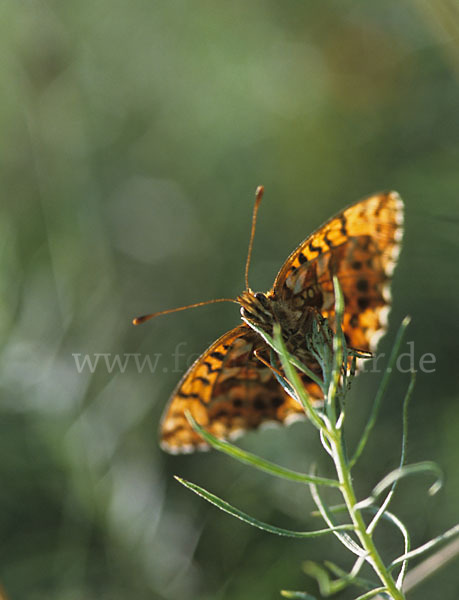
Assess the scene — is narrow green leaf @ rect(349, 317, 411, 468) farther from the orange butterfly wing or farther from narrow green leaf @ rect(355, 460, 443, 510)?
the orange butterfly wing

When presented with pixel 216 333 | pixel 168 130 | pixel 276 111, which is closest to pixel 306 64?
pixel 276 111

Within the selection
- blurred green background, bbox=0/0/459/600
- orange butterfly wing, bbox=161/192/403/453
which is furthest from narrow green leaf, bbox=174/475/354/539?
blurred green background, bbox=0/0/459/600

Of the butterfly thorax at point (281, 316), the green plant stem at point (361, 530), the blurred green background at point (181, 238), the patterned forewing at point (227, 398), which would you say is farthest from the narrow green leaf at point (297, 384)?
the blurred green background at point (181, 238)

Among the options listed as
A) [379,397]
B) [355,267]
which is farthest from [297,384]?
[355,267]

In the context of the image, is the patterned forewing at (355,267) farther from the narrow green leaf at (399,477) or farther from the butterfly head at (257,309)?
the narrow green leaf at (399,477)

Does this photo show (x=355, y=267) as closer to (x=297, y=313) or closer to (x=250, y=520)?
(x=297, y=313)

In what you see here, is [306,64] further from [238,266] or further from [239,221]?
[238,266]
